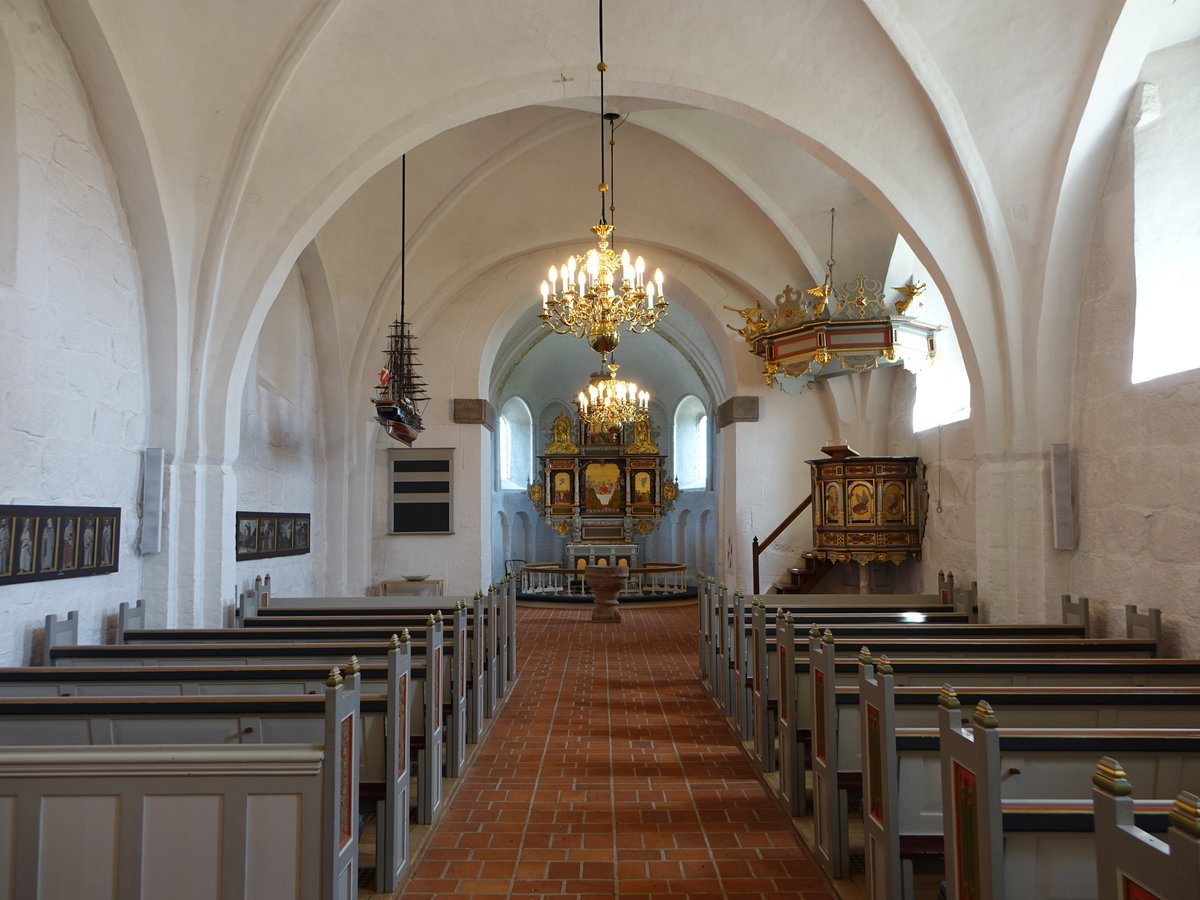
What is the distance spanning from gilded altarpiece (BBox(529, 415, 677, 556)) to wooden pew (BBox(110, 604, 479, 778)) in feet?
48.3

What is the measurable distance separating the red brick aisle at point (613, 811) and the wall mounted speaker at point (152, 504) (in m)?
3.29

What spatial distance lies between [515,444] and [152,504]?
51.2 feet

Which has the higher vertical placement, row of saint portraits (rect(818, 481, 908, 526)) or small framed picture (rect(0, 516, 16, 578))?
row of saint portraits (rect(818, 481, 908, 526))

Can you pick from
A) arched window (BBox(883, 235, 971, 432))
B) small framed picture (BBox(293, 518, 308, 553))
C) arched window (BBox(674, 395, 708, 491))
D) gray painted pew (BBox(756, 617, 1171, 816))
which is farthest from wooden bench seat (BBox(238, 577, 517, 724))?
arched window (BBox(674, 395, 708, 491))

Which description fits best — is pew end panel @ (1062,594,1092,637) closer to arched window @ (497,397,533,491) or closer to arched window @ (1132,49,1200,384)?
arched window @ (1132,49,1200,384)

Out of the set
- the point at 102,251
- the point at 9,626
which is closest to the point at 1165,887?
the point at 9,626

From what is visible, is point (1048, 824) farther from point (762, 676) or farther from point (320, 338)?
point (320, 338)

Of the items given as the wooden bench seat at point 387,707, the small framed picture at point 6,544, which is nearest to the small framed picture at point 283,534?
the small framed picture at point 6,544

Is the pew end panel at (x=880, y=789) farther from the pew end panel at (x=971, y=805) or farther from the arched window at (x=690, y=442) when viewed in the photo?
the arched window at (x=690, y=442)

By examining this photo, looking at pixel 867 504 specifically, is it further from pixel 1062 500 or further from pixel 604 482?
pixel 604 482

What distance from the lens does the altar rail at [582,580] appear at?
59.4 feet

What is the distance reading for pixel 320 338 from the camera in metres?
12.2

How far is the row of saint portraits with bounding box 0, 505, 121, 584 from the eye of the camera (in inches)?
221

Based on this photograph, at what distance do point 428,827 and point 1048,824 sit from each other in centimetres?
343
